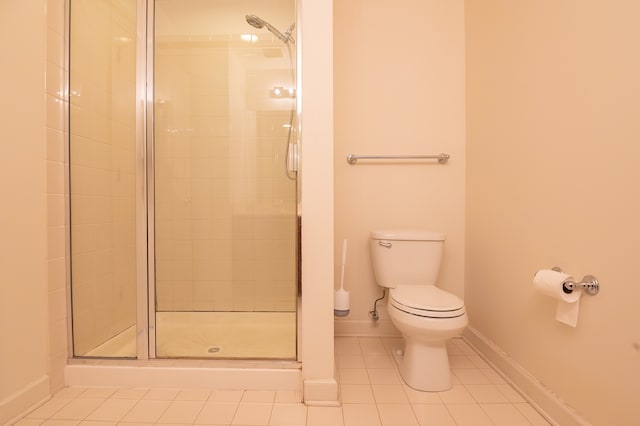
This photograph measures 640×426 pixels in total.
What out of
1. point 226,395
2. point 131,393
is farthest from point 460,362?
point 131,393

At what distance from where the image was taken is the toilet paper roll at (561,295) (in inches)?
39.1

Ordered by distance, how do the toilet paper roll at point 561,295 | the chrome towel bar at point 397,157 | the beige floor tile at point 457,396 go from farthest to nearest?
the chrome towel bar at point 397,157 < the beige floor tile at point 457,396 < the toilet paper roll at point 561,295

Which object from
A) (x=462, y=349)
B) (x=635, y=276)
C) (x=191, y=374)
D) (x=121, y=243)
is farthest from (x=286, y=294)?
(x=635, y=276)

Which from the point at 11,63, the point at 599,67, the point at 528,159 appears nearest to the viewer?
the point at 599,67

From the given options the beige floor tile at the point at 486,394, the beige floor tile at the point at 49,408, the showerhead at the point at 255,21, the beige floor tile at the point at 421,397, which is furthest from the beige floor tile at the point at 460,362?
the showerhead at the point at 255,21

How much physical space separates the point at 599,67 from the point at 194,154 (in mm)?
1816

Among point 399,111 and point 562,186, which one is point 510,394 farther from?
point 399,111

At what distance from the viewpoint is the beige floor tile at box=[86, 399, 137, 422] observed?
111 cm

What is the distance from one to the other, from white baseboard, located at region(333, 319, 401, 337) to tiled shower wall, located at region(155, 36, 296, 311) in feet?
1.75

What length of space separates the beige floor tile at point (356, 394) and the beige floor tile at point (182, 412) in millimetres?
593

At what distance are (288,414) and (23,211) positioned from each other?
4.37 ft

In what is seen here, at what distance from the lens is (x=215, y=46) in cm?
165

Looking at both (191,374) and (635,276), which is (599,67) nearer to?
(635,276)

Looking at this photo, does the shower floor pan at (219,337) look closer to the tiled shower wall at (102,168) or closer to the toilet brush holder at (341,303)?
the tiled shower wall at (102,168)
